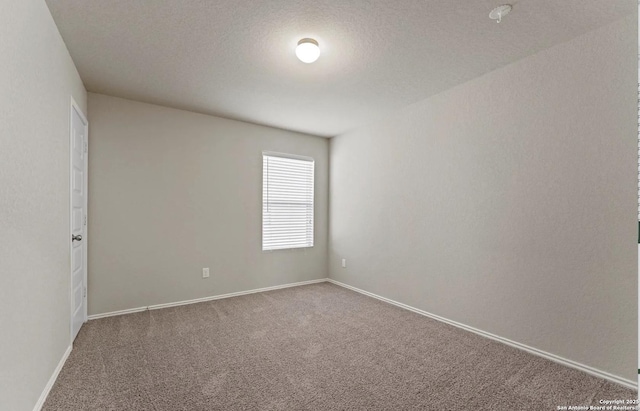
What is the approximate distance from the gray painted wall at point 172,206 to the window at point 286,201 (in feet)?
0.37

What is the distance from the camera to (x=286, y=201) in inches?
187

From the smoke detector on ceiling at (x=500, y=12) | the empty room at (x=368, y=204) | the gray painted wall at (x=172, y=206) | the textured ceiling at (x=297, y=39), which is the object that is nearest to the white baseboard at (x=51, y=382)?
the empty room at (x=368, y=204)

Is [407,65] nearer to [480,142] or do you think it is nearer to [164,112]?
[480,142]

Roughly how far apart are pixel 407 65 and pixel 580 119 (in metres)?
1.39

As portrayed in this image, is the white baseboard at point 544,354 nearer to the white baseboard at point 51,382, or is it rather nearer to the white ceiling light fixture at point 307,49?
the white ceiling light fixture at point 307,49

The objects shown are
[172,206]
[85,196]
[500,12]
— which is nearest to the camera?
[500,12]

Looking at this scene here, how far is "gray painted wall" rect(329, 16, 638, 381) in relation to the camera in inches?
83.0

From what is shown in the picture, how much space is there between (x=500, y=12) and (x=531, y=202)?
1.49m

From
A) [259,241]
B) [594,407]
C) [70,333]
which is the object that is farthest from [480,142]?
[70,333]

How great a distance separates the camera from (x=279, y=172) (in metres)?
4.67

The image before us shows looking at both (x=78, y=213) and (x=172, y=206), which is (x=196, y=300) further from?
(x=78, y=213)

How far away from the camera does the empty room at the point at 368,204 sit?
1.92m

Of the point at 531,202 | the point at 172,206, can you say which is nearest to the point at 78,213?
the point at 172,206

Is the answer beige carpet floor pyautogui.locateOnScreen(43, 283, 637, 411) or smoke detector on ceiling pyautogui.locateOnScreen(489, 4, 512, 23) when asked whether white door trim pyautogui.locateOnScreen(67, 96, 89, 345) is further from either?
smoke detector on ceiling pyautogui.locateOnScreen(489, 4, 512, 23)
